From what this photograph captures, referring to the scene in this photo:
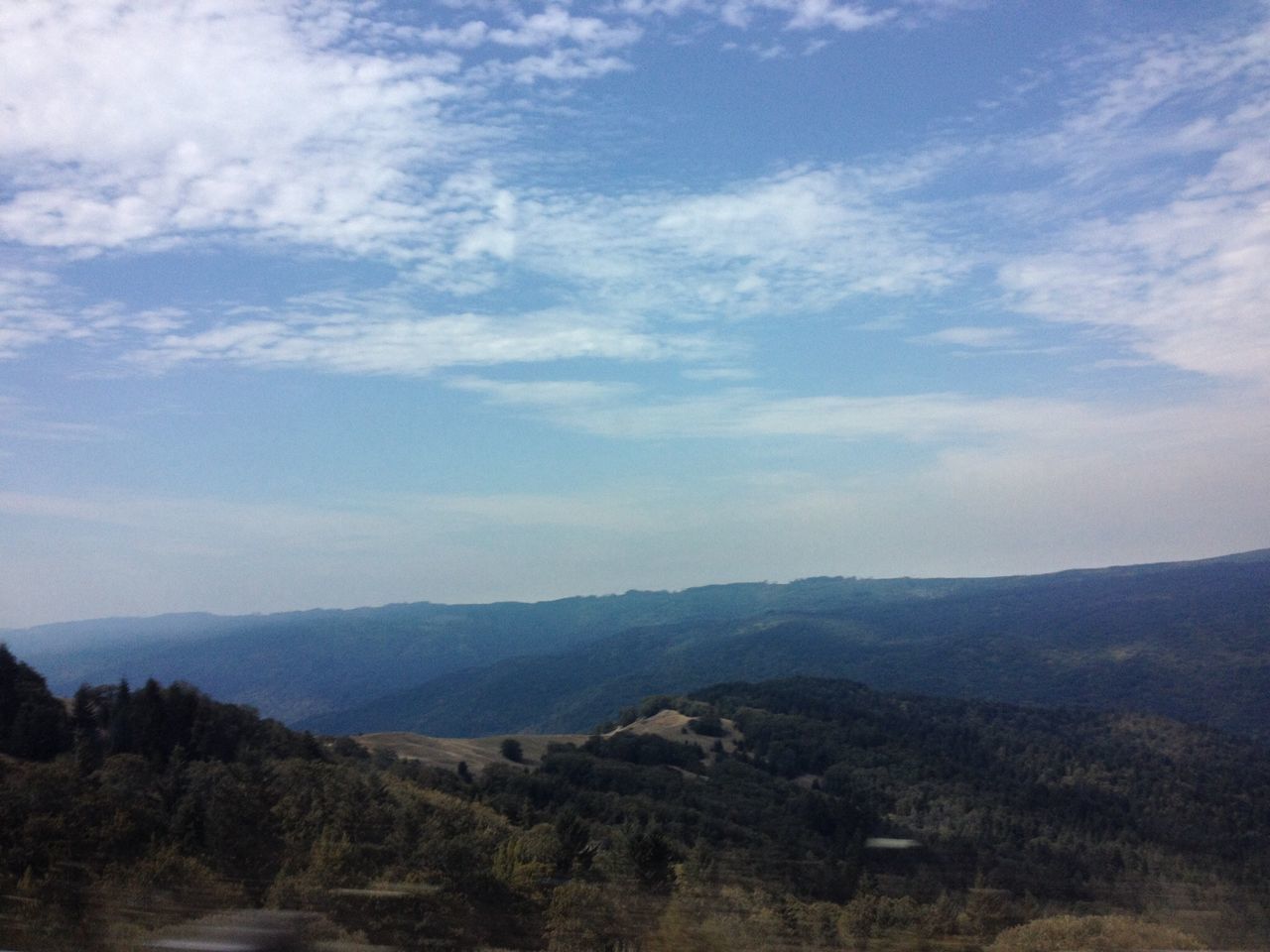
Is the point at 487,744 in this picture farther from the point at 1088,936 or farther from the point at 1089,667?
the point at 1089,667

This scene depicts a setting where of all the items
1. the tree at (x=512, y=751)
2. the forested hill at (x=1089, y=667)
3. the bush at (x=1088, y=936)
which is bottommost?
the forested hill at (x=1089, y=667)

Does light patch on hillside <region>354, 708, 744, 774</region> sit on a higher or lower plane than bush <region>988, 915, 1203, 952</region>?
lower

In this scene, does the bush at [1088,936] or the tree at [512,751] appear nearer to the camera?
the bush at [1088,936]

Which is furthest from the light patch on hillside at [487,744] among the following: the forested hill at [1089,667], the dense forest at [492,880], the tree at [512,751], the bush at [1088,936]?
the forested hill at [1089,667]

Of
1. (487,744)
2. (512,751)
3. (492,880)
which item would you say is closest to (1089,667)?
(487,744)

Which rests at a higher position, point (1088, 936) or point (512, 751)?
point (1088, 936)

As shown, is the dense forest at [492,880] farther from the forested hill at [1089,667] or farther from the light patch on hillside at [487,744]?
the forested hill at [1089,667]

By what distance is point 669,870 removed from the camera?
723 cm

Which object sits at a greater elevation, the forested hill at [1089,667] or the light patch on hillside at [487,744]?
the light patch on hillside at [487,744]

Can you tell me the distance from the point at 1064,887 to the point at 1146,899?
62 cm

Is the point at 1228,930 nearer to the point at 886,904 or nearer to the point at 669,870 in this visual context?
the point at 886,904

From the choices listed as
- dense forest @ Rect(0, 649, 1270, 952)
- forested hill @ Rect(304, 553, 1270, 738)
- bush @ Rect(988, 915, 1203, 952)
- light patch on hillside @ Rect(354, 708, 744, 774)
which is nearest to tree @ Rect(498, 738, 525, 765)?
light patch on hillside @ Rect(354, 708, 744, 774)

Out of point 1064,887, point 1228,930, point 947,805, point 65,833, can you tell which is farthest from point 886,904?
point 947,805

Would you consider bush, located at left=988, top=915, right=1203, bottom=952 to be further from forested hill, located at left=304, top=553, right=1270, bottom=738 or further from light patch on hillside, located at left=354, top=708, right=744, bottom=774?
forested hill, located at left=304, top=553, right=1270, bottom=738
